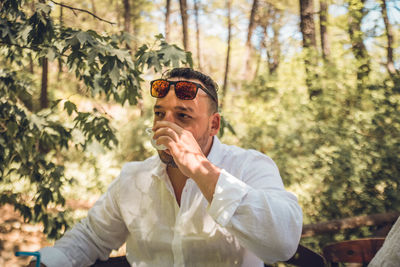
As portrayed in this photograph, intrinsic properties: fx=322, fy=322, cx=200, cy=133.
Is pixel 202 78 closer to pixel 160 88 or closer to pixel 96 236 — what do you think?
pixel 160 88

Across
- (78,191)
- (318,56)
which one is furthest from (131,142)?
(318,56)

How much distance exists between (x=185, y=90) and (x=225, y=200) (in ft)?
2.35

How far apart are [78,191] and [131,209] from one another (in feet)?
19.9

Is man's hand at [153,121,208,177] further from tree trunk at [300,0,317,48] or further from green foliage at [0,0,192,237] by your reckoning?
tree trunk at [300,0,317,48]

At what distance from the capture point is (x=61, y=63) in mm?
2580

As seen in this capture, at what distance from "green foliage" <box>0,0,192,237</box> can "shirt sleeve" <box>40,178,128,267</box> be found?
78 centimetres

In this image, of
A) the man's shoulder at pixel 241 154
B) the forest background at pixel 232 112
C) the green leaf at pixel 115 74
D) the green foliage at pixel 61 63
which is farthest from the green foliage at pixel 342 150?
the green leaf at pixel 115 74

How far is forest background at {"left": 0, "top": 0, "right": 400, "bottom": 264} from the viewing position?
2.32 m

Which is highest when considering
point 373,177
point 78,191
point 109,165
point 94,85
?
point 94,85

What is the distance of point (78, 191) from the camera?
7.38 meters

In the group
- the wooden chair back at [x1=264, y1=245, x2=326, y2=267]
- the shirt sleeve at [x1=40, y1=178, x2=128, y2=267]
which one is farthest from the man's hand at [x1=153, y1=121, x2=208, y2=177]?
the wooden chair back at [x1=264, y1=245, x2=326, y2=267]

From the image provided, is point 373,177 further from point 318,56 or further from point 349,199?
point 318,56

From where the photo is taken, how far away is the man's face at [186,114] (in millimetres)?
1733

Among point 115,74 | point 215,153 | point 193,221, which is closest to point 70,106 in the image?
point 115,74
